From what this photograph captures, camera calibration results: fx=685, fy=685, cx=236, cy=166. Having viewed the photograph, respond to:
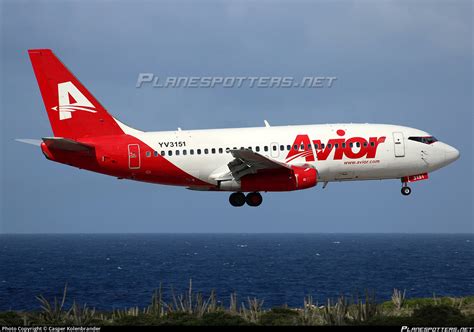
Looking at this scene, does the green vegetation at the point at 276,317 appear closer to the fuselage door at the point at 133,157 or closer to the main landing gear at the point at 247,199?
the main landing gear at the point at 247,199

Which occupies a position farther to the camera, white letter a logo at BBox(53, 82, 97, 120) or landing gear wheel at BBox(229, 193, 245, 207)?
white letter a logo at BBox(53, 82, 97, 120)

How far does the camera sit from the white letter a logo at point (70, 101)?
57.5 metres

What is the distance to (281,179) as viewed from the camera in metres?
54.3

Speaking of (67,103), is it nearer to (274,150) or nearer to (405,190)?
(274,150)

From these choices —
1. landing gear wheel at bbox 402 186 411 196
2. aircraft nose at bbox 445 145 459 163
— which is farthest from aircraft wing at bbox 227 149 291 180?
aircraft nose at bbox 445 145 459 163

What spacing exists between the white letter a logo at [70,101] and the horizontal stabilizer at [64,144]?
4.31 metres

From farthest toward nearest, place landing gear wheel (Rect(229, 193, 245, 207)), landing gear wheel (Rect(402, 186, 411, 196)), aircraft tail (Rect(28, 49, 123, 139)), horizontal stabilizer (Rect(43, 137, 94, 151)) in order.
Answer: landing gear wheel (Rect(402, 186, 411, 196)) < landing gear wheel (Rect(229, 193, 245, 207)) < aircraft tail (Rect(28, 49, 123, 139)) < horizontal stabilizer (Rect(43, 137, 94, 151))

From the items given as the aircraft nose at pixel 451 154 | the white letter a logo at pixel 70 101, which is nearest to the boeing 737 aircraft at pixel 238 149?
the white letter a logo at pixel 70 101

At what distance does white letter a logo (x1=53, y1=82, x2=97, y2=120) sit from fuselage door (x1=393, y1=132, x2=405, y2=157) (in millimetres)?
25043

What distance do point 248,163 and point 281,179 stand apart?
3.07 metres

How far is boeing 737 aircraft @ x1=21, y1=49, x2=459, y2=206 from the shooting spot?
54312mm

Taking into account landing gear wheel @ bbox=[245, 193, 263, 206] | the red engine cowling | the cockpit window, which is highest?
the cockpit window

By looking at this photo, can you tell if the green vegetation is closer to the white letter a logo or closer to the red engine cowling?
the red engine cowling

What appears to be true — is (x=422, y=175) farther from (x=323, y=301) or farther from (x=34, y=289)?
(x=34, y=289)
